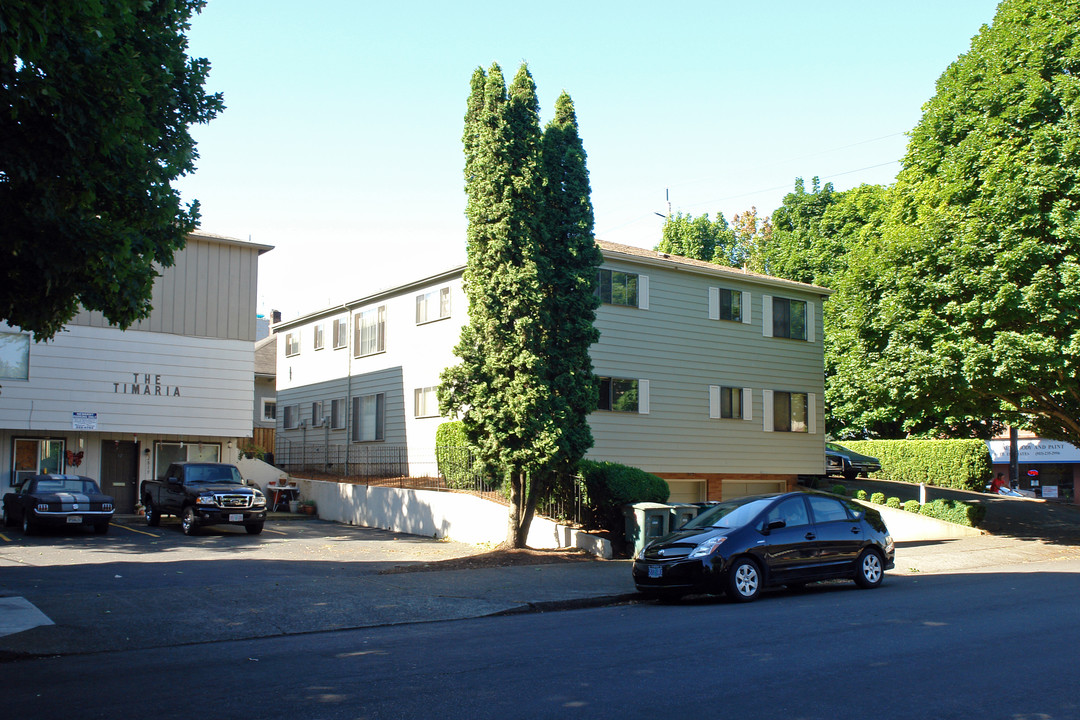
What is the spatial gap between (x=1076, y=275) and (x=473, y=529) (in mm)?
14663

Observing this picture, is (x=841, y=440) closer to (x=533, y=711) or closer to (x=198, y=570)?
(x=198, y=570)

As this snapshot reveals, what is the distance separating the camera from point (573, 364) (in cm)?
1861

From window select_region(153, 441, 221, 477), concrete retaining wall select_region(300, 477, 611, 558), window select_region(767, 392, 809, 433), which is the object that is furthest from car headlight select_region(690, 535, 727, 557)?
window select_region(153, 441, 221, 477)

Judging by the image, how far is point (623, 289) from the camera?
26281 mm

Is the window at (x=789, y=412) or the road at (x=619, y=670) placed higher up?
the window at (x=789, y=412)

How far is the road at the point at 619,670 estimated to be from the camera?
663cm

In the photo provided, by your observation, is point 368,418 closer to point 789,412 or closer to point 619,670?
point 789,412

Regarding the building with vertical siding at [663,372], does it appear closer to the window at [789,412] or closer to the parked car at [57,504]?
the window at [789,412]

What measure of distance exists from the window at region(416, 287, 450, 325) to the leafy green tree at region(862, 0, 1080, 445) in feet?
39.3

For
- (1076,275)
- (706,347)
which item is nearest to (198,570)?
(706,347)

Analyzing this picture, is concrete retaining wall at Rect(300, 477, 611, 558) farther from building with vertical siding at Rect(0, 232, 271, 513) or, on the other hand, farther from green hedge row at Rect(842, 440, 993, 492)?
green hedge row at Rect(842, 440, 993, 492)

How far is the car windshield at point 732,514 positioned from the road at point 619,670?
1848mm

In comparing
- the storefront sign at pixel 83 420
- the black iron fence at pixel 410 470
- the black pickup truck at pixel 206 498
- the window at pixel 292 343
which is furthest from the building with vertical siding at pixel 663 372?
the storefront sign at pixel 83 420

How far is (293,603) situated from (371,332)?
19.5m
